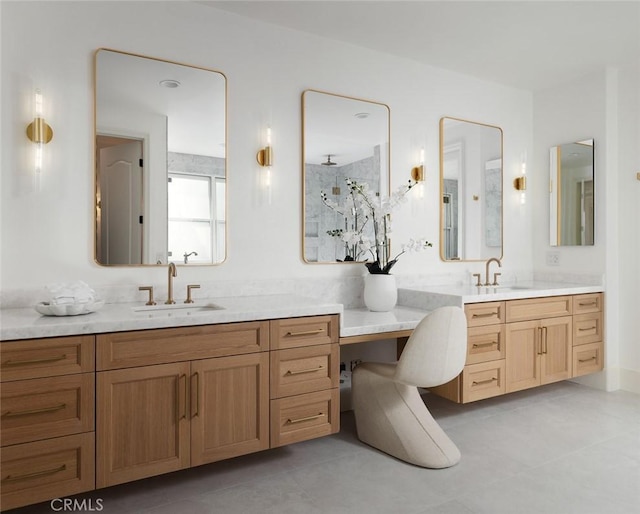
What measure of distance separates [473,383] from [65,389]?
2.33 m

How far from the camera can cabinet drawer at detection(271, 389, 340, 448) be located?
91.4 inches

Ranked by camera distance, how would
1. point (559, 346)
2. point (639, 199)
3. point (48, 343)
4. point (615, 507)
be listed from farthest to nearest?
point (639, 199) → point (559, 346) → point (615, 507) → point (48, 343)

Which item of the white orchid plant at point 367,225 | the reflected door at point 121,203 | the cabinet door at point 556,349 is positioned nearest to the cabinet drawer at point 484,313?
the cabinet door at point 556,349

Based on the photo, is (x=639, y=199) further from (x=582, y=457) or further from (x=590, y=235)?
(x=582, y=457)

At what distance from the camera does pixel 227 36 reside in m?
2.80

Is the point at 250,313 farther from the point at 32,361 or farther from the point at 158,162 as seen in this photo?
the point at 158,162

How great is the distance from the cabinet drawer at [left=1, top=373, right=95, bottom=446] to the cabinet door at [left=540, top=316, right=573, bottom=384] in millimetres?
2913

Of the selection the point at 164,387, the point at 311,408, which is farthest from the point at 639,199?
the point at 164,387

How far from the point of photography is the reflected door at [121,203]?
2451 mm

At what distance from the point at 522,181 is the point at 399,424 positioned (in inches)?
103

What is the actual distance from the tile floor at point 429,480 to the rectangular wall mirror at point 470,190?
1.41 meters

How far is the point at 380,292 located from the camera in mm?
3029

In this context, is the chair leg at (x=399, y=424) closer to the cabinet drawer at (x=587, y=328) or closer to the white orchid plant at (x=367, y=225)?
the white orchid plant at (x=367, y=225)

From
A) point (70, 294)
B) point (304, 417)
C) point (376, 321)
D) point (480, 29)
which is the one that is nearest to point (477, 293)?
point (376, 321)
